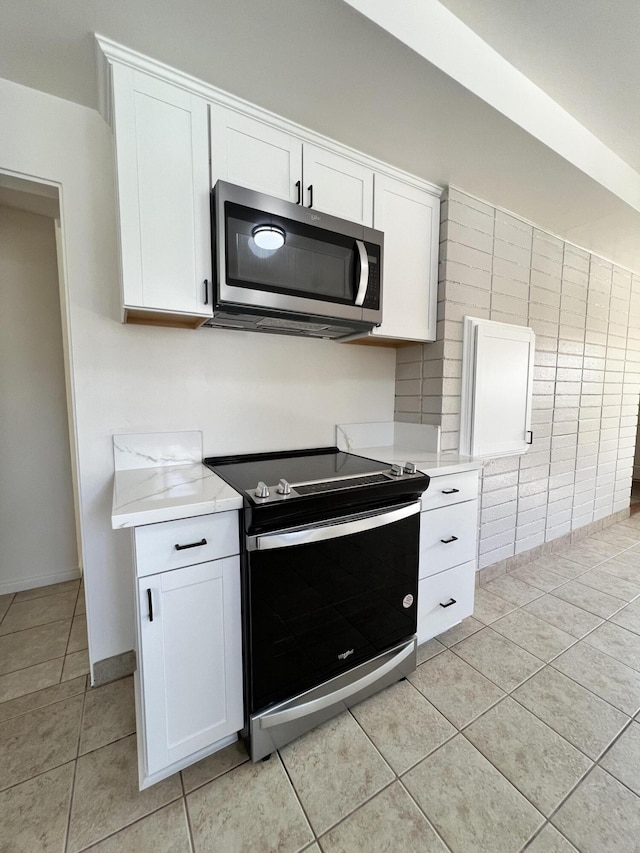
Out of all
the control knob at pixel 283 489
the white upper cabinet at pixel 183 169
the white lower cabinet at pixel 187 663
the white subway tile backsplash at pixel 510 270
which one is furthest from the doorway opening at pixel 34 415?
the white subway tile backsplash at pixel 510 270

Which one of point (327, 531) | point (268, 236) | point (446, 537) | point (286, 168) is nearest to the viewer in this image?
point (327, 531)

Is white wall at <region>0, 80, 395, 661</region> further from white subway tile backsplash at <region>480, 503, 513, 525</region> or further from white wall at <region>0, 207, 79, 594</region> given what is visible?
white subway tile backsplash at <region>480, 503, 513, 525</region>

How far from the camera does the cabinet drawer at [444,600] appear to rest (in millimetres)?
1734

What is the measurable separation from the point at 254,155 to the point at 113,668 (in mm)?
2315

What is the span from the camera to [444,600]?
5.97ft

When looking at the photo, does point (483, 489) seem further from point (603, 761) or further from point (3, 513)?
point (3, 513)

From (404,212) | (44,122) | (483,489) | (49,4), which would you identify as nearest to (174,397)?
(44,122)

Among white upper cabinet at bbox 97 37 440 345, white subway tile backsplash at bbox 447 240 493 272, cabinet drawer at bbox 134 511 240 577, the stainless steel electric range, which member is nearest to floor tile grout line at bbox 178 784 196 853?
the stainless steel electric range

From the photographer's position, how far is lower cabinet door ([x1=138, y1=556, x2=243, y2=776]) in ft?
3.60

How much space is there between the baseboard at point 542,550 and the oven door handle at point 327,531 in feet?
4.43

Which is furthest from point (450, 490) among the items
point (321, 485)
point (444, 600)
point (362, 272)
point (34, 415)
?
point (34, 415)

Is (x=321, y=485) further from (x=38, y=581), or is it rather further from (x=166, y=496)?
(x=38, y=581)

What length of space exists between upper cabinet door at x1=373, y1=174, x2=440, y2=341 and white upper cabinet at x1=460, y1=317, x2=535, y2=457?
32 cm

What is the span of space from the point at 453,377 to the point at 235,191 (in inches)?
58.5
